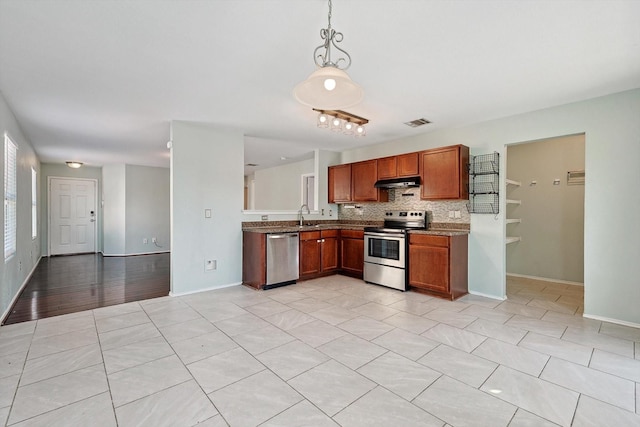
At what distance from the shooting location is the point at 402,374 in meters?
2.07

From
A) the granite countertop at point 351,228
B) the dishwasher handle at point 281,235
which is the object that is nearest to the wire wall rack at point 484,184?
the granite countertop at point 351,228

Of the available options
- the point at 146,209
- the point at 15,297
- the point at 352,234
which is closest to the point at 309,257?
the point at 352,234

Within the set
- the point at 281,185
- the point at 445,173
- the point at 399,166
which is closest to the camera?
the point at 445,173

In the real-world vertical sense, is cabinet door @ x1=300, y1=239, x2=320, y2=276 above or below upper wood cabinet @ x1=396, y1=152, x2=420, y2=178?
below

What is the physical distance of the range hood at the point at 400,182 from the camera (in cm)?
439

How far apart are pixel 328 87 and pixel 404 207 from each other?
3641 mm

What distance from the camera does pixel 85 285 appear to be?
177 inches

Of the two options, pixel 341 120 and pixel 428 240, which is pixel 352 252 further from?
pixel 341 120

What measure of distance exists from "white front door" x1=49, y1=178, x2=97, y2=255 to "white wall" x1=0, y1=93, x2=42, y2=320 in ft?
7.80

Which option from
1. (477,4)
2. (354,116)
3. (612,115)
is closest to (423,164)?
(354,116)

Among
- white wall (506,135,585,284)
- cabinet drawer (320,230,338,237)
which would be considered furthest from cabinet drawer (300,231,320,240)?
white wall (506,135,585,284)

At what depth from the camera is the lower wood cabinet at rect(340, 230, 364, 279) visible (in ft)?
16.1

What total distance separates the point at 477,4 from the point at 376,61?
79 cm

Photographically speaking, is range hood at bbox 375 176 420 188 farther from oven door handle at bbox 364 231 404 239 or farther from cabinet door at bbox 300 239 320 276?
cabinet door at bbox 300 239 320 276
